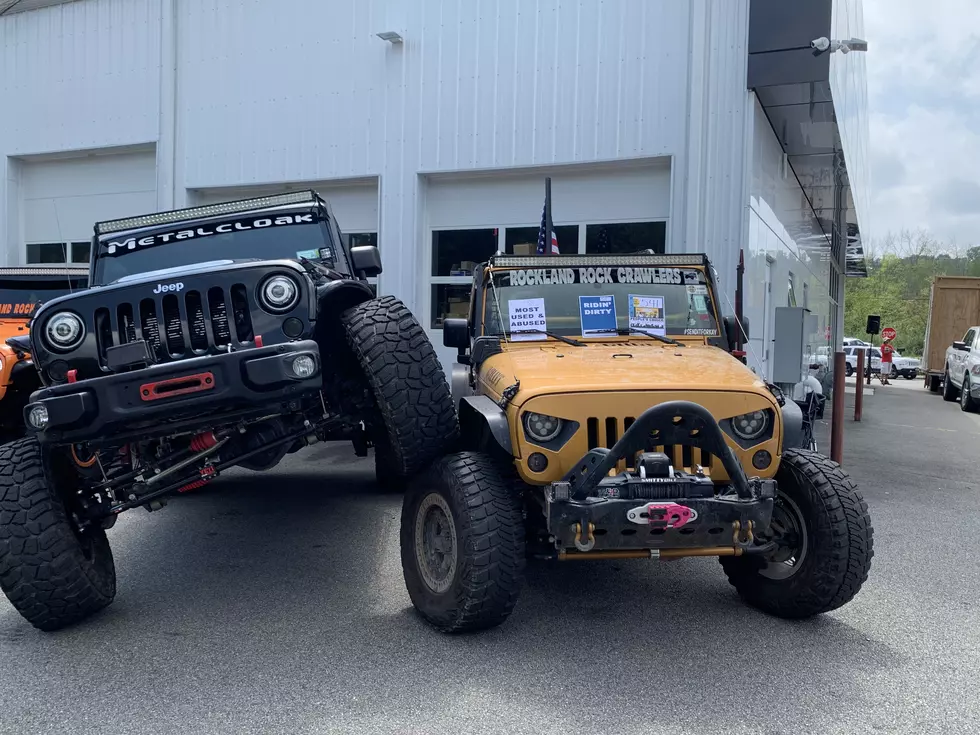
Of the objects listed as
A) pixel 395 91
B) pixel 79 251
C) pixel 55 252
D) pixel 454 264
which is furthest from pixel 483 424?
pixel 55 252

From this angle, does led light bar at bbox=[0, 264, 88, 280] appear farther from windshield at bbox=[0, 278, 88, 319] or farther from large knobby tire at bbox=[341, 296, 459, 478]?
large knobby tire at bbox=[341, 296, 459, 478]

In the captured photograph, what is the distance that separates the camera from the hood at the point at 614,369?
3.93 metres

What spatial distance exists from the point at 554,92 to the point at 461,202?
6.39 ft

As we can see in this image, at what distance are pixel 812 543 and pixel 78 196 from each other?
1363 cm

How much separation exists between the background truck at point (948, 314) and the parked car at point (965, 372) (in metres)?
1.98

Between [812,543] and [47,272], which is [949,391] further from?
[47,272]

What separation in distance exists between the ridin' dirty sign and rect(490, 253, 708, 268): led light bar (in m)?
0.29

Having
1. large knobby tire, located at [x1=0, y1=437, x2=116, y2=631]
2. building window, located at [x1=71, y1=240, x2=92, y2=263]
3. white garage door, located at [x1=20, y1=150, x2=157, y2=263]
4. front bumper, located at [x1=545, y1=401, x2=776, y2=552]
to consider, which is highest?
white garage door, located at [x1=20, y1=150, x2=157, y2=263]

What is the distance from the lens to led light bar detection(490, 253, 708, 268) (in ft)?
18.0

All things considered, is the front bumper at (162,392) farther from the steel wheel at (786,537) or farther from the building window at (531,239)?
the building window at (531,239)

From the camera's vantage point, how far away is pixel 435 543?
4227 millimetres

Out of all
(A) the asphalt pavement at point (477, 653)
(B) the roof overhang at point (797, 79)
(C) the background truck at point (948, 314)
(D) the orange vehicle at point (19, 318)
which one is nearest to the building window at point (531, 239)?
(B) the roof overhang at point (797, 79)

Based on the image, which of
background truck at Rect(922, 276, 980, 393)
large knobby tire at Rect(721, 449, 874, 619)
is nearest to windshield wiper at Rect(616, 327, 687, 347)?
large knobby tire at Rect(721, 449, 874, 619)

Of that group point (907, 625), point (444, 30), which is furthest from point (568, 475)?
point (444, 30)
